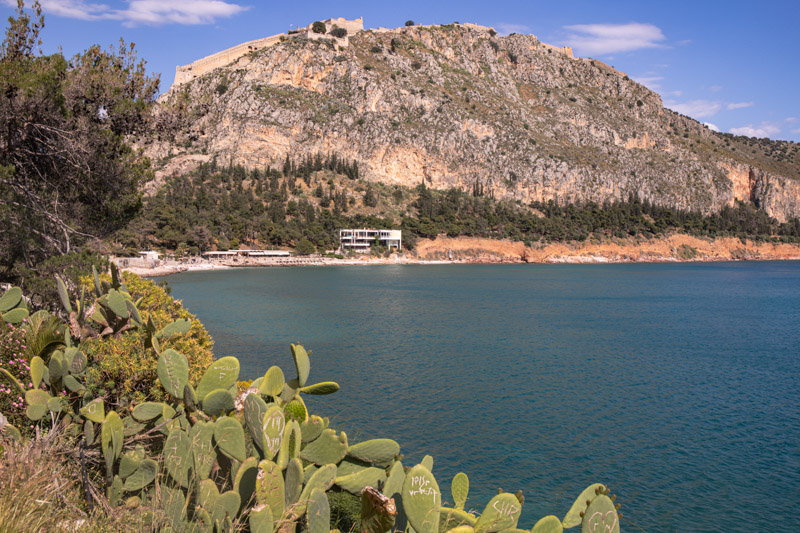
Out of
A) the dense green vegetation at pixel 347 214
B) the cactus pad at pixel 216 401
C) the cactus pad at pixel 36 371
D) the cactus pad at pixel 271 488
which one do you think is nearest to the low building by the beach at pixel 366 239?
the dense green vegetation at pixel 347 214

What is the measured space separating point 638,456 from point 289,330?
19066 mm

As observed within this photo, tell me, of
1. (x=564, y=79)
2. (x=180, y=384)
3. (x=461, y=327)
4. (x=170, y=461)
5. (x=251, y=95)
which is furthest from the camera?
(x=564, y=79)

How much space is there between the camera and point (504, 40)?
156 meters

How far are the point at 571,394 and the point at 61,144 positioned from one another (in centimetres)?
1480

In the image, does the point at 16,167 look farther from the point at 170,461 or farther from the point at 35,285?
the point at 170,461

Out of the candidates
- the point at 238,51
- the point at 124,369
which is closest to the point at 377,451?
the point at 124,369

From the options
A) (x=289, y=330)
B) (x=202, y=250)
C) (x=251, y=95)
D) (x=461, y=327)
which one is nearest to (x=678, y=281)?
(x=461, y=327)

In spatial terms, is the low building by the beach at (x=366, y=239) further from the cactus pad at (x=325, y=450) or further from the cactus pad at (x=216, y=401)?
the cactus pad at (x=325, y=450)

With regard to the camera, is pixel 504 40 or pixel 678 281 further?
pixel 504 40

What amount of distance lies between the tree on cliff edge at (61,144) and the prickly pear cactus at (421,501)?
1022 cm

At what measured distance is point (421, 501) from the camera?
379 cm

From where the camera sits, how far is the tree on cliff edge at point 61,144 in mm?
10695

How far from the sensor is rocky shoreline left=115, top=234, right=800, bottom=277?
9819 cm

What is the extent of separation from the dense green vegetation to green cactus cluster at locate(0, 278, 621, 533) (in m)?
73.1
